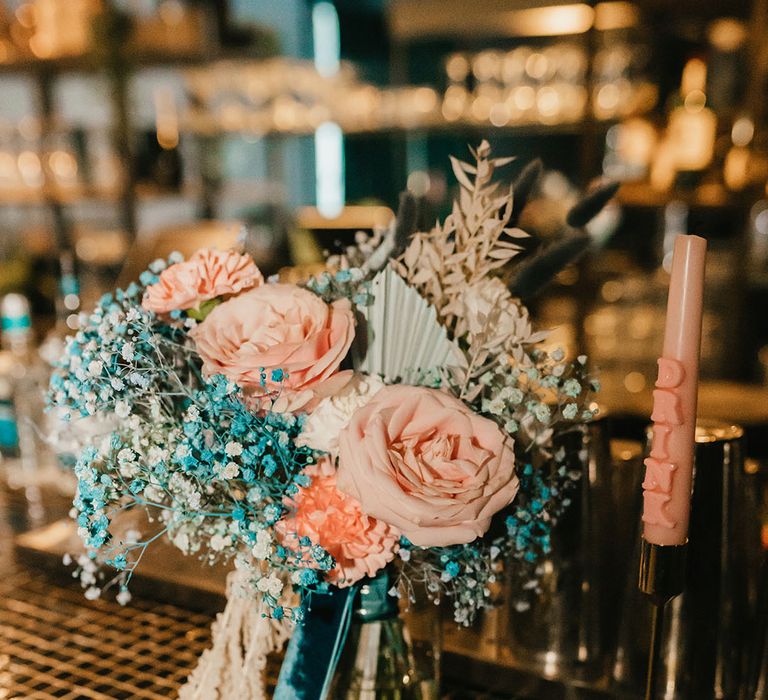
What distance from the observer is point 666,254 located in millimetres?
2814

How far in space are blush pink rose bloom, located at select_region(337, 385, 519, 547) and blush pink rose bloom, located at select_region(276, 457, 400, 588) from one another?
3 cm

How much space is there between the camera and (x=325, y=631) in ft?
2.02

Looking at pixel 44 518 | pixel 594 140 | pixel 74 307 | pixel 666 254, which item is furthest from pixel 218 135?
pixel 44 518

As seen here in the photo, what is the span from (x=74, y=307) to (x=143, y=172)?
225 cm

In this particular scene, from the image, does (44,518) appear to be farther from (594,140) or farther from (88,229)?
(88,229)

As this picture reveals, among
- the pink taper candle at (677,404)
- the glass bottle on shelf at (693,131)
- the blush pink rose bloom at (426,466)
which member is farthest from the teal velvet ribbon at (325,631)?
the glass bottle on shelf at (693,131)

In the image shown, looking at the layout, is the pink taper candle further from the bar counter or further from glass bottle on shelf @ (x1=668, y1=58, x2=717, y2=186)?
glass bottle on shelf @ (x1=668, y1=58, x2=717, y2=186)

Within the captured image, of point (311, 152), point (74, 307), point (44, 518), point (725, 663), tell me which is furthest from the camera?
point (311, 152)

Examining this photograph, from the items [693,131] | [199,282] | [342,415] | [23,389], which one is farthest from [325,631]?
[693,131]

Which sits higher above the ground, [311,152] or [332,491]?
[311,152]

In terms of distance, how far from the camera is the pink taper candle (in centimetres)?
48

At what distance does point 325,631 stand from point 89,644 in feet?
1.11

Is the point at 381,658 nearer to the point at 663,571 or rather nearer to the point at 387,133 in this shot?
the point at 663,571

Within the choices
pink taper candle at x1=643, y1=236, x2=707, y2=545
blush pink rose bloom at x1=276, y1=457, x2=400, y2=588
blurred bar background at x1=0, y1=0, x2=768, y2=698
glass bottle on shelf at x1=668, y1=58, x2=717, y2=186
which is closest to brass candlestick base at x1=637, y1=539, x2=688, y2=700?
pink taper candle at x1=643, y1=236, x2=707, y2=545
